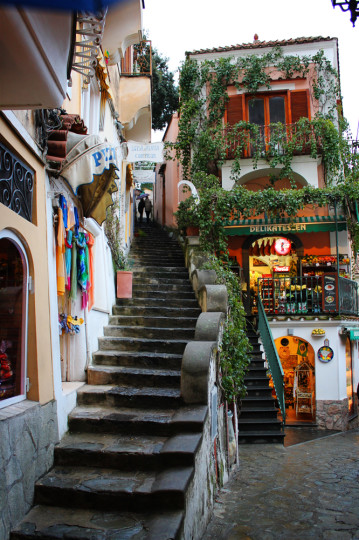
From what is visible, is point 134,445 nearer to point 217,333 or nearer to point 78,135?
point 217,333

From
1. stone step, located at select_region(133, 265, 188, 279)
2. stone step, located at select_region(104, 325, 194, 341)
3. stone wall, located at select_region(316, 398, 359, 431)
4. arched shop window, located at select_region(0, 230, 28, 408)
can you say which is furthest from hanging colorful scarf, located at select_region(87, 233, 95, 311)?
stone wall, located at select_region(316, 398, 359, 431)

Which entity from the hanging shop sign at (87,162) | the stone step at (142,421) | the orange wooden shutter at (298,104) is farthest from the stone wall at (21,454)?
the orange wooden shutter at (298,104)

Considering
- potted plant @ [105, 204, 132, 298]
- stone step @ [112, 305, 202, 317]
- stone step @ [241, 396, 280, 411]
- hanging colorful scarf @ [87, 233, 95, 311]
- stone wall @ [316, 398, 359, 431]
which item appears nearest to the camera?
hanging colorful scarf @ [87, 233, 95, 311]

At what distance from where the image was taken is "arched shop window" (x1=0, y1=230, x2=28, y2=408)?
414cm

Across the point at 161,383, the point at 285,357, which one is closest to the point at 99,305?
the point at 161,383

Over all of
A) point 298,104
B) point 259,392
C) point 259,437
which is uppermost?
point 298,104

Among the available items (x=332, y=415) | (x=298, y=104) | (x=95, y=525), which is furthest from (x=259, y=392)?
(x=298, y=104)

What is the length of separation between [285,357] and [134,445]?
35.0 feet

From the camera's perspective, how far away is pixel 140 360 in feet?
21.4

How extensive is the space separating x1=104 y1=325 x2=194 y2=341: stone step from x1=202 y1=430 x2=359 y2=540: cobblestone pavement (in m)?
2.48

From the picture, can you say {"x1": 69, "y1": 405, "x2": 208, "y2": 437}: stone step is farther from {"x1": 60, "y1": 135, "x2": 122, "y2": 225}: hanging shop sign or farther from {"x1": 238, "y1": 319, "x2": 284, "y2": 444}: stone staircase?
{"x1": 238, "y1": 319, "x2": 284, "y2": 444}: stone staircase

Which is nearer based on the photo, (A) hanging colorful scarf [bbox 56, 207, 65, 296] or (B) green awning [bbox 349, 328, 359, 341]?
(A) hanging colorful scarf [bbox 56, 207, 65, 296]

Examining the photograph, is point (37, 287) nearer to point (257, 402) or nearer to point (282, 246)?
point (257, 402)

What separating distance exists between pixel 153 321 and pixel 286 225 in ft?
23.9
